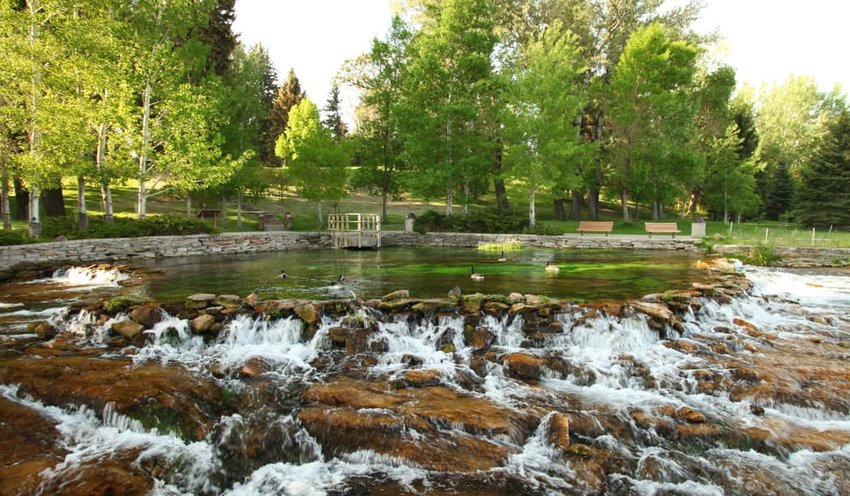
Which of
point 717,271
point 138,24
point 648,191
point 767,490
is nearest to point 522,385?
point 767,490

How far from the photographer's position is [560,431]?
5.99m

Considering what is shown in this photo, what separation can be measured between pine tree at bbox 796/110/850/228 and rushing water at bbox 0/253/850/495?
2727 cm

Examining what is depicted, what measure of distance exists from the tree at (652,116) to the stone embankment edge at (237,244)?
10.2 m

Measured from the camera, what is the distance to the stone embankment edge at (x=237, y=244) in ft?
55.6

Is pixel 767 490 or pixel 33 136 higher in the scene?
pixel 33 136

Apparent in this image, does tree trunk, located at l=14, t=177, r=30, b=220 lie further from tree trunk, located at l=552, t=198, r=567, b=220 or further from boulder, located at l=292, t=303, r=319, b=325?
tree trunk, located at l=552, t=198, r=567, b=220

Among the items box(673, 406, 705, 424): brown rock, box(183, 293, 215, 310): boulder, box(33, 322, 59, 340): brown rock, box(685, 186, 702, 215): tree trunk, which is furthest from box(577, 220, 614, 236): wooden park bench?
box(685, 186, 702, 215): tree trunk

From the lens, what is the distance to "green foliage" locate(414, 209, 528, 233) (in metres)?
28.0

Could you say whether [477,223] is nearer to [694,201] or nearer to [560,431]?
[560,431]

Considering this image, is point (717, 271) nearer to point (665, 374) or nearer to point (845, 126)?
point (665, 374)

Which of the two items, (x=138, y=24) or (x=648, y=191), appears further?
(x=648, y=191)

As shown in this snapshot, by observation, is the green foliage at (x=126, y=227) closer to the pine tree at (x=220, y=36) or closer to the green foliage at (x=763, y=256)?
the pine tree at (x=220, y=36)

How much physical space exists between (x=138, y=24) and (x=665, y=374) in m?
24.6

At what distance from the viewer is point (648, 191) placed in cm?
3294
